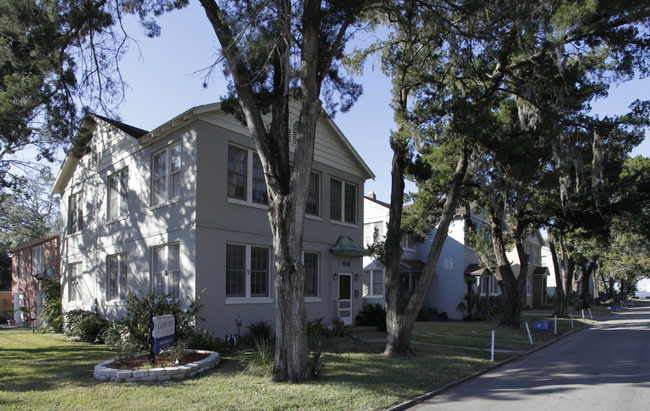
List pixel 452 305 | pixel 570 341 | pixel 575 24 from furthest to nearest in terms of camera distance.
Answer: pixel 452 305
pixel 570 341
pixel 575 24

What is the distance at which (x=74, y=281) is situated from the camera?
2089 cm

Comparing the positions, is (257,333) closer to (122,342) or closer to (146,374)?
(122,342)

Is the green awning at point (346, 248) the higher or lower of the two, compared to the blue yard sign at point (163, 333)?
higher

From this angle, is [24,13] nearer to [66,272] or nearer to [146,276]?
[146,276]

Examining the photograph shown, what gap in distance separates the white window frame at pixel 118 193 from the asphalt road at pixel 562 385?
1316cm

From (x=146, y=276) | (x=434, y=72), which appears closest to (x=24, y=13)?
(x=146, y=276)

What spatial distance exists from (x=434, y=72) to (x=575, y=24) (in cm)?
449

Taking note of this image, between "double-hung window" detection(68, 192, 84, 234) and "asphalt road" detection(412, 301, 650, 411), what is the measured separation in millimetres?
17661

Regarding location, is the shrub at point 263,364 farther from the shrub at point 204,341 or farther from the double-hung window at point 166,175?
the double-hung window at point 166,175

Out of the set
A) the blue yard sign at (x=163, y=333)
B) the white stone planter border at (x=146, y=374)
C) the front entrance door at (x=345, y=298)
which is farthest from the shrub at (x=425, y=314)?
the white stone planter border at (x=146, y=374)

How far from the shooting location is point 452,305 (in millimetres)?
29391

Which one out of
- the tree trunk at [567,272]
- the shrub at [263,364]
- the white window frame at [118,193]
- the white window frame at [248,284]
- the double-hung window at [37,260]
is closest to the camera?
the shrub at [263,364]

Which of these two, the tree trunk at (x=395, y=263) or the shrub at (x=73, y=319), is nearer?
the tree trunk at (x=395, y=263)

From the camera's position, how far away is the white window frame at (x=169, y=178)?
1457 cm
